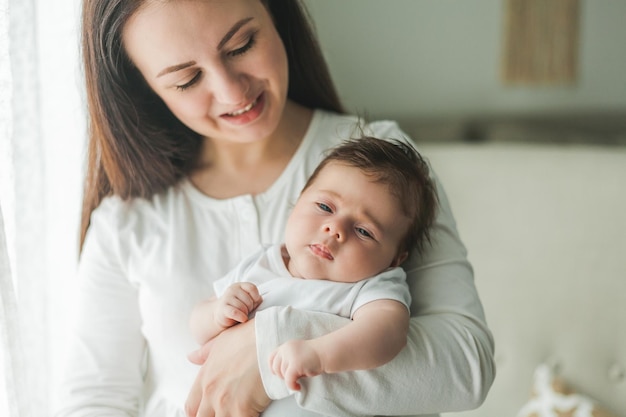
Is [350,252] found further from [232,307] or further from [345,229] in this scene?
[232,307]

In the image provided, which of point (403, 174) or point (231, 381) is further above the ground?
point (403, 174)

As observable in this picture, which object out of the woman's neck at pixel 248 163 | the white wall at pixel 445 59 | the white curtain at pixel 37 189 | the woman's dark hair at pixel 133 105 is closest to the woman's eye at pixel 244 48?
the woman's dark hair at pixel 133 105

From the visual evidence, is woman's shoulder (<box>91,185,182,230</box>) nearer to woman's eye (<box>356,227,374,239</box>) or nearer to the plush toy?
woman's eye (<box>356,227,374,239</box>)

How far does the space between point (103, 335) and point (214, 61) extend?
572mm

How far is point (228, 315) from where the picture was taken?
105 centimetres

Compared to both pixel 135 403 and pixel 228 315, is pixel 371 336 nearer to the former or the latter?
pixel 228 315

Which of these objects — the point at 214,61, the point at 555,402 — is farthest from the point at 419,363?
the point at 555,402

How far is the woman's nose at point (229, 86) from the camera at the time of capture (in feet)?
3.71

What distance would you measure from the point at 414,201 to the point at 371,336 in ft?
0.95

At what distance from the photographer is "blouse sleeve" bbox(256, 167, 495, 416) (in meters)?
0.98

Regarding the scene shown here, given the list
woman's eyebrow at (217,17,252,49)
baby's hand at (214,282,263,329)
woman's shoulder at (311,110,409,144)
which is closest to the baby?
baby's hand at (214,282,263,329)

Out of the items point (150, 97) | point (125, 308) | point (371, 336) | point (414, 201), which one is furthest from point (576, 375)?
point (150, 97)

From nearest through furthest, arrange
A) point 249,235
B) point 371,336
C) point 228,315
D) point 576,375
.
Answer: point 371,336 → point 228,315 → point 249,235 → point 576,375

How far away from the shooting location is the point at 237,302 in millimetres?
1046
